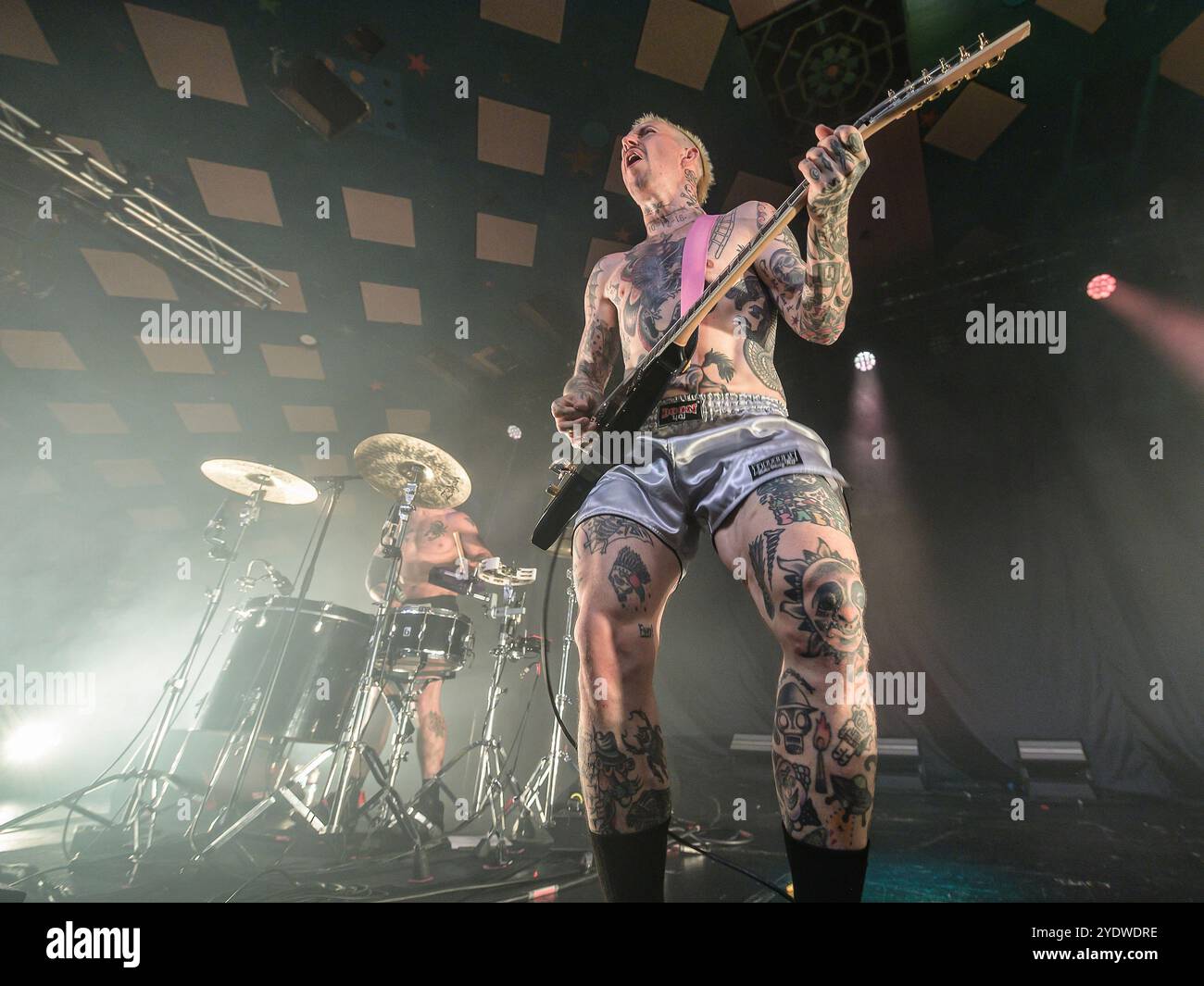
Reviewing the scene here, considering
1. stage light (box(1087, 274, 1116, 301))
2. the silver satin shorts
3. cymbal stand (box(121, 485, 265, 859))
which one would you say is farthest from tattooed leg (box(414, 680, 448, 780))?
stage light (box(1087, 274, 1116, 301))

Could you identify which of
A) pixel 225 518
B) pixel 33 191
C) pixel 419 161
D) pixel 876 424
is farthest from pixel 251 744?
pixel 876 424

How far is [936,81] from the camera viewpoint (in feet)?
5.31

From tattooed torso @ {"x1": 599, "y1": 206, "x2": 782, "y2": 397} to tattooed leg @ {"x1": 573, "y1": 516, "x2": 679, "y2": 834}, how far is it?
0.58m

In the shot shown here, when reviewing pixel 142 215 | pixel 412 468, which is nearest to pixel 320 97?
pixel 142 215

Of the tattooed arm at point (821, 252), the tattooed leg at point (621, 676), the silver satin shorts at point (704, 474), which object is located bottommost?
the tattooed leg at point (621, 676)

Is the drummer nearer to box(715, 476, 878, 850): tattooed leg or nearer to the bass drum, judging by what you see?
the bass drum

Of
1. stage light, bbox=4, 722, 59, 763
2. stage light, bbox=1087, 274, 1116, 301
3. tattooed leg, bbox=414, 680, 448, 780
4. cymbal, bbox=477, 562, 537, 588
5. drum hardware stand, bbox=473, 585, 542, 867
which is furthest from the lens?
stage light, bbox=4, 722, 59, 763

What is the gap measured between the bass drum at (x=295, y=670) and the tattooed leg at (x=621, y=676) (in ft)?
13.9

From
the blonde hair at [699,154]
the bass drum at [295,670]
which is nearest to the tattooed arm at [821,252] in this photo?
the blonde hair at [699,154]

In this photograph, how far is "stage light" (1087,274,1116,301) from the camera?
547 centimetres

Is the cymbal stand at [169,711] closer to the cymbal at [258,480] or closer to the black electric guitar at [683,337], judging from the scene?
the cymbal at [258,480]

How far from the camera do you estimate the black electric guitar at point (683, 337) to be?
1.61 meters

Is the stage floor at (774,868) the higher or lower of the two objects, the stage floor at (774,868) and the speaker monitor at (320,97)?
the lower

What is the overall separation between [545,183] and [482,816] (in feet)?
20.9
